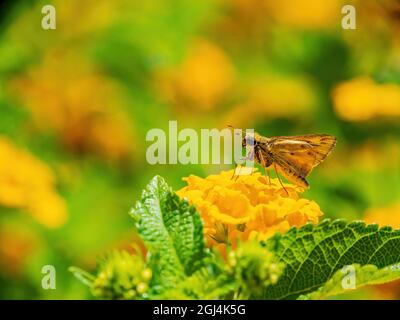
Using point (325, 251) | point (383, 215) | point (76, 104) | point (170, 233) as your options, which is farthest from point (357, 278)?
point (76, 104)

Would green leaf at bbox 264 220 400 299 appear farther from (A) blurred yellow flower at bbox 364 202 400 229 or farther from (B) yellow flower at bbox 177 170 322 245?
(A) blurred yellow flower at bbox 364 202 400 229

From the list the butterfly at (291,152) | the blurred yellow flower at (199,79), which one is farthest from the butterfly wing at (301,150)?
the blurred yellow flower at (199,79)

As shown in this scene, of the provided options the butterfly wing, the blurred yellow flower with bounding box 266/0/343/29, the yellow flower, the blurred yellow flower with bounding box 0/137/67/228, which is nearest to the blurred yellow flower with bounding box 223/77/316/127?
the blurred yellow flower with bounding box 266/0/343/29

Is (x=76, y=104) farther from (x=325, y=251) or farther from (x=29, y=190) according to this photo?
(x=325, y=251)

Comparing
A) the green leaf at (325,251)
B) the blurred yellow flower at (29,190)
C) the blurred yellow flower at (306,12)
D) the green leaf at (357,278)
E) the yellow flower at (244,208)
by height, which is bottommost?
the green leaf at (357,278)

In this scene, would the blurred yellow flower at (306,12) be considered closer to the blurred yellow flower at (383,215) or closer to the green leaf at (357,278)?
the blurred yellow flower at (383,215)

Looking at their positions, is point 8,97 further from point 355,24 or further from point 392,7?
point 392,7
